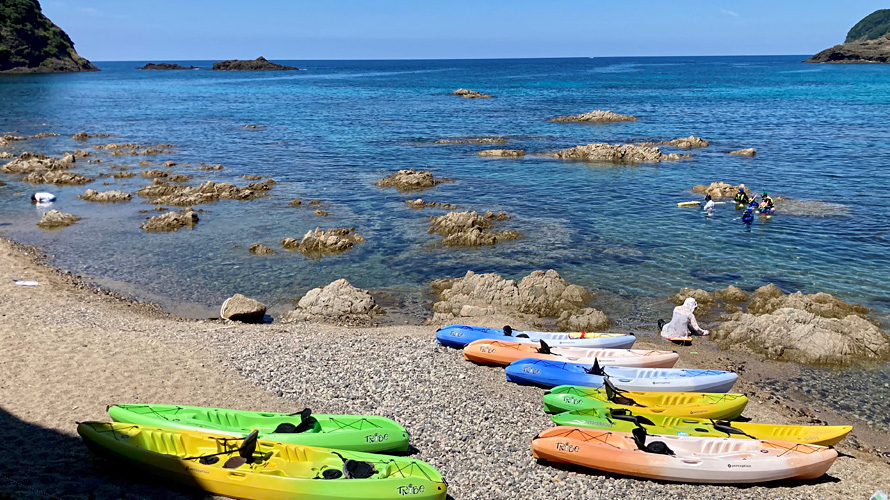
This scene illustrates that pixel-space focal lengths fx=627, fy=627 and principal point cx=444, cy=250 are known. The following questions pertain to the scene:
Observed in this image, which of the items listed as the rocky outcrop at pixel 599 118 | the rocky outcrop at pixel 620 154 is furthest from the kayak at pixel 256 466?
the rocky outcrop at pixel 599 118

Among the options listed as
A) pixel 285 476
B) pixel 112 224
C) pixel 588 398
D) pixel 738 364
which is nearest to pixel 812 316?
pixel 738 364

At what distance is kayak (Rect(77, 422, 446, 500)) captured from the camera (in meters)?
10.9

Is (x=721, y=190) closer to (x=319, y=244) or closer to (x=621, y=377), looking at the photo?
(x=319, y=244)

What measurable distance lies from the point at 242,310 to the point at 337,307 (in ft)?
10.8

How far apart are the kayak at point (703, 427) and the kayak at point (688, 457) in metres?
0.46

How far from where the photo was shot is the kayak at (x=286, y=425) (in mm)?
12586

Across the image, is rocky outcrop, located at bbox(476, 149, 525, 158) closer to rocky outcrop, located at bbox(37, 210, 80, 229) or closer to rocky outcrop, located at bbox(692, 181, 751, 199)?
rocky outcrop, located at bbox(692, 181, 751, 199)

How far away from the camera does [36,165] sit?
160 ft

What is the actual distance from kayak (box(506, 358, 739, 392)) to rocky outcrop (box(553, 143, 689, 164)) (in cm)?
3761

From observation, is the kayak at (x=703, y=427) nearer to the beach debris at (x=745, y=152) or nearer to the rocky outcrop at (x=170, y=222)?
the rocky outcrop at (x=170, y=222)

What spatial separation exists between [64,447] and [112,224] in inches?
992

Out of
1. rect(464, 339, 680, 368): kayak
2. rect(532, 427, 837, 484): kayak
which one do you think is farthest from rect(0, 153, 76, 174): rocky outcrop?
rect(532, 427, 837, 484): kayak

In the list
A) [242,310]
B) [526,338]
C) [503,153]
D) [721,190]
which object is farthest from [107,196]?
[721,190]

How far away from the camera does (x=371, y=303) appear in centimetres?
2323
